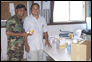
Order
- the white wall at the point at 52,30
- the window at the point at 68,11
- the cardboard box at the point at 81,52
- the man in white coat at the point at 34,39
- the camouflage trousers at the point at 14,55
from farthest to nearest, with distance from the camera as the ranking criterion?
the window at the point at 68,11 < the white wall at the point at 52,30 < the camouflage trousers at the point at 14,55 < the man in white coat at the point at 34,39 < the cardboard box at the point at 81,52

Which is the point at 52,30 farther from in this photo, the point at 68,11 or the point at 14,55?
the point at 14,55

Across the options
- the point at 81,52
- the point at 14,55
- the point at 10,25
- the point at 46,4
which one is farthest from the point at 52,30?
the point at 81,52

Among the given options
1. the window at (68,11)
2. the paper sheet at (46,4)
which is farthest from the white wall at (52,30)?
the paper sheet at (46,4)

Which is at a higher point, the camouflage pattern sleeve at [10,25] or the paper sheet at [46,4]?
the paper sheet at [46,4]

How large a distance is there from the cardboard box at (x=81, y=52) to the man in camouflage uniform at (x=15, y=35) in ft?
3.29

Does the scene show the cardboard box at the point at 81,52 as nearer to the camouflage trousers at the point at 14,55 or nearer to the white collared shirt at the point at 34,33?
the white collared shirt at the point at 34,33

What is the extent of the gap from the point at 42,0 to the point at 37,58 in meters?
1.88

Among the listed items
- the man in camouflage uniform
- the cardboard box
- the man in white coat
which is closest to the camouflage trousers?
the man in camouflage uniform

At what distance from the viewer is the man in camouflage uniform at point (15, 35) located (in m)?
2.58

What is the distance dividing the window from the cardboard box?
237 cm

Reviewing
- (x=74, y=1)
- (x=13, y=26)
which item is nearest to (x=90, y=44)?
(x=13, y=26)

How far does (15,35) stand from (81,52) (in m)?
1.24

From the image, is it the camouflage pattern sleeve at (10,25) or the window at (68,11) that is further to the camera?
the window at (68,11)

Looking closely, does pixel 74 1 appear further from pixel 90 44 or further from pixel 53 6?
pixel 90 44
